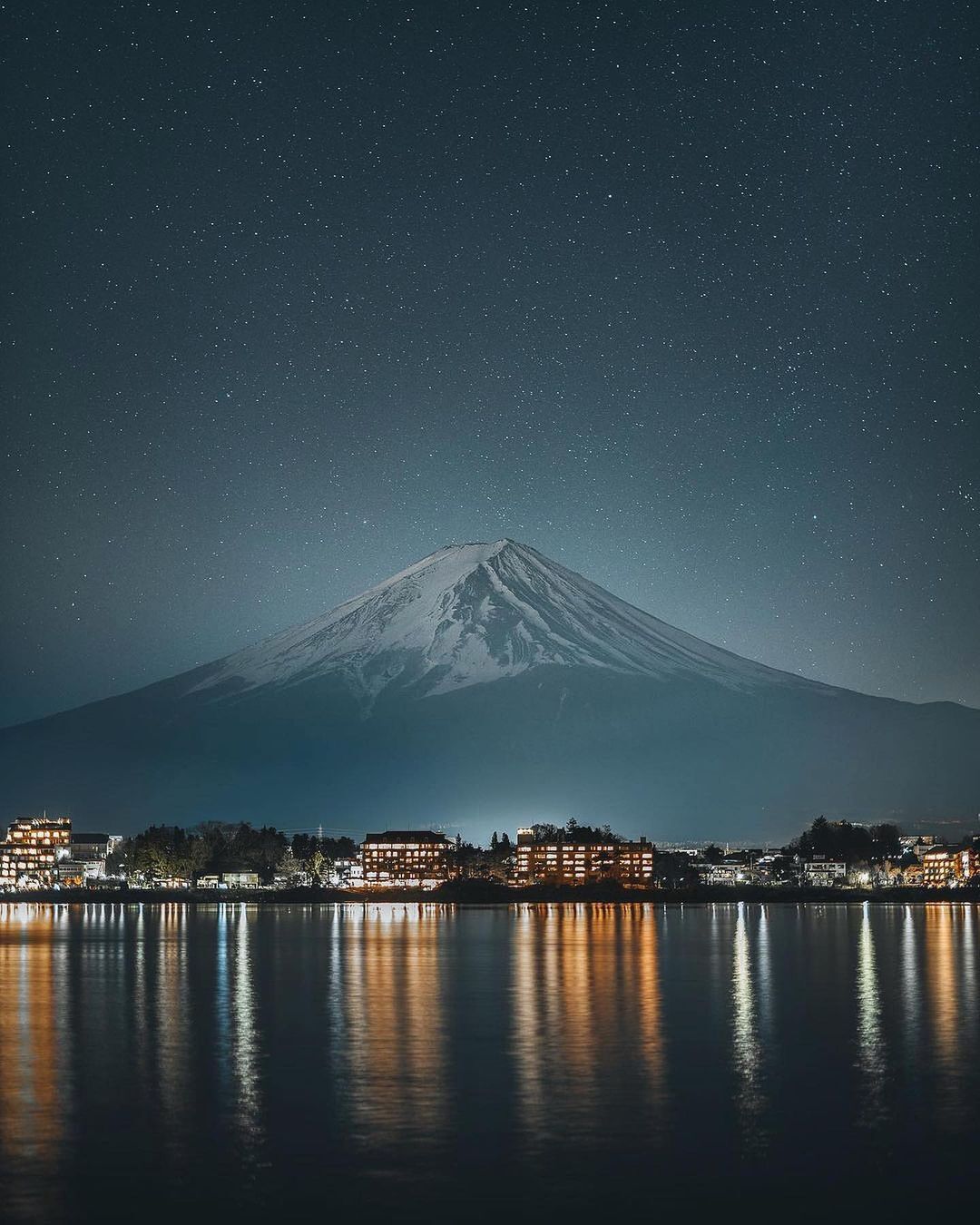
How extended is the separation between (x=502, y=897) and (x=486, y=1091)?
145 meters

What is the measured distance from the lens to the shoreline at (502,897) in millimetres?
166375

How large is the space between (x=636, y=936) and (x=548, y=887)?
350 ft

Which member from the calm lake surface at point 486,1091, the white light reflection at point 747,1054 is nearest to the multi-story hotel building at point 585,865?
the white light reflection at point 747,1054

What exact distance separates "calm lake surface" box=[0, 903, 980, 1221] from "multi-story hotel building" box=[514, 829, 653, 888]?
139 meters

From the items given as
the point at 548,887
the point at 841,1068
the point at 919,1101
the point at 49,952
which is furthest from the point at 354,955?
the point at 548,887

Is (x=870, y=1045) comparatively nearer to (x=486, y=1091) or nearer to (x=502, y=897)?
(x=486, y=1091)

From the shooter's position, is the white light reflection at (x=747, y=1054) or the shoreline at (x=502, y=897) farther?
the shoreline at (x=502, y=897)

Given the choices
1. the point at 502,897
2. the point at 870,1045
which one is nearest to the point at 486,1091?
the point at 870,1045

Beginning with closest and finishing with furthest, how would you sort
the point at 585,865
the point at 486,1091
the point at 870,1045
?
the point at 486,1091 < the point at 870,1045 < the point at 585,865

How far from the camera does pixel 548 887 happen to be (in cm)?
18238

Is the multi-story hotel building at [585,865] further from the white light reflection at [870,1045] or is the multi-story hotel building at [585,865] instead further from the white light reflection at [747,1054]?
the white light reflection at [747,1054]

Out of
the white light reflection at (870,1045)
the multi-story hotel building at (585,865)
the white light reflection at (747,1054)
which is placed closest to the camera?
the white light reflection at (747,1054)

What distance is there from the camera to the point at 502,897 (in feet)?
549

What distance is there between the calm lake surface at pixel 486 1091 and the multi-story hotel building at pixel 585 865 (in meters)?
139
